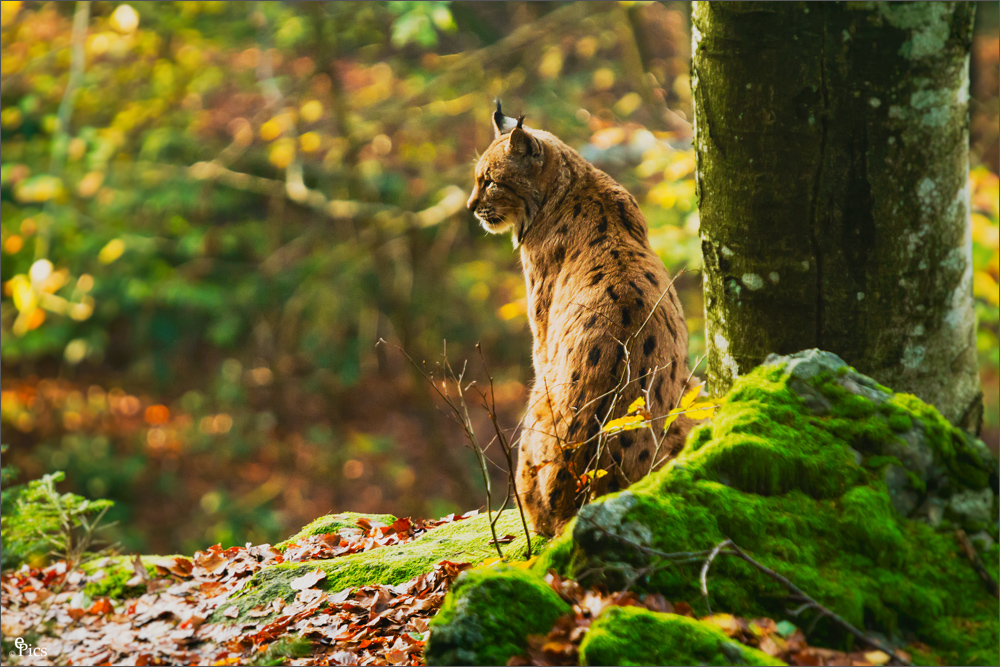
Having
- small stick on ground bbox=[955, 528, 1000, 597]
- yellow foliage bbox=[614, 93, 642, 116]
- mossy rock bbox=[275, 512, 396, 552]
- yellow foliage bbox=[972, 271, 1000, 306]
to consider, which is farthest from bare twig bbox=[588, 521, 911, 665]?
yellow foliage bbox=[614, 93, 642, 116]

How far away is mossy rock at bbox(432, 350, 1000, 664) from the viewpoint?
102 inches

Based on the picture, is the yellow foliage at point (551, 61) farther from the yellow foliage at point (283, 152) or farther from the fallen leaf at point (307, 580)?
the fallen leaf at point (307, 580)

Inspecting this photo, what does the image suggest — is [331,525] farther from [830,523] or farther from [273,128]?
[273,128]

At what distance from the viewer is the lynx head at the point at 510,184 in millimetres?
5203

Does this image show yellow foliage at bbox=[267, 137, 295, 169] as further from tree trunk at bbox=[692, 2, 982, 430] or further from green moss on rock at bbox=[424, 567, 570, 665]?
green moss on rock at bbox=[424, 567, 570, 665]

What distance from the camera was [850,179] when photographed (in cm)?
358

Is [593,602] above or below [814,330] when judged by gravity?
below

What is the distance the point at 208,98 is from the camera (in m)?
14.6

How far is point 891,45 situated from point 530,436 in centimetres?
260

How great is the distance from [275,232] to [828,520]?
11.5 metres

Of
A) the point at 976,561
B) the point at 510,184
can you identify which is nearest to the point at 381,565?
the point at 510,184

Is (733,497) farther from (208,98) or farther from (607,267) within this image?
(208,98)

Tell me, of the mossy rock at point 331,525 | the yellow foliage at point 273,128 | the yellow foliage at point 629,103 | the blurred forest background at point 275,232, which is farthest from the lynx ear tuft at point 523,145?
the yellow foliage at point 273,128

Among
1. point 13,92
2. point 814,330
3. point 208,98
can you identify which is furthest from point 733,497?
point 208,98
